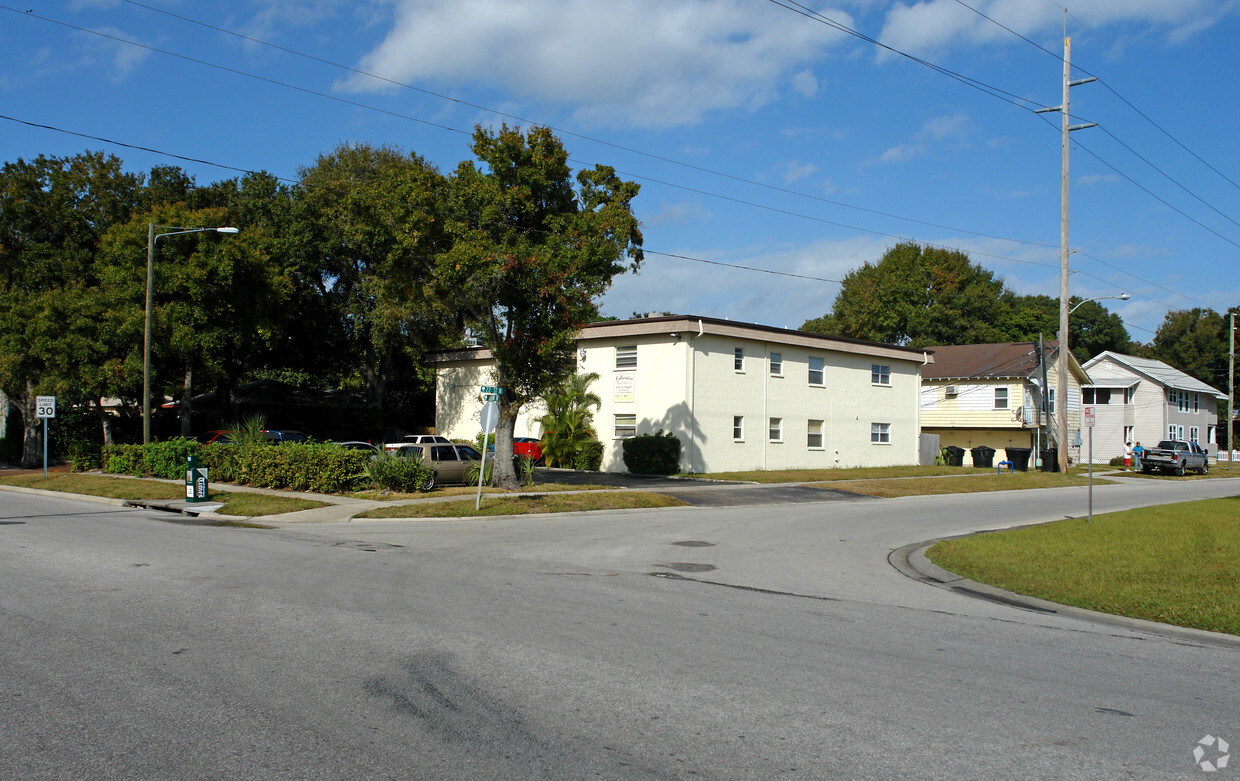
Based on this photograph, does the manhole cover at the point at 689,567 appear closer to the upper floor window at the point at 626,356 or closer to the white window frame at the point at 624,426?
the white window frame at the point at 624,426

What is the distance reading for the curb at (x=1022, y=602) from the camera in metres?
8.76

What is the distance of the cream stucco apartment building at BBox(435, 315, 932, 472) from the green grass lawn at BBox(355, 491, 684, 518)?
31.7 ft

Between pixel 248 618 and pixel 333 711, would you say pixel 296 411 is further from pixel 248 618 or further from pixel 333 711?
pixel 333 711

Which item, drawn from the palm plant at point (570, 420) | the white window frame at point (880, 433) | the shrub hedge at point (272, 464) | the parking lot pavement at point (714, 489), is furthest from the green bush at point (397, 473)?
the white window frame at point (880, 433)

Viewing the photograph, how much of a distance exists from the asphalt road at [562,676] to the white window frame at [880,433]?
29.1 metres

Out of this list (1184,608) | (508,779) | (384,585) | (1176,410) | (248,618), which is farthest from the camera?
(1176,410)

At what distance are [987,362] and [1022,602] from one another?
1663 inches

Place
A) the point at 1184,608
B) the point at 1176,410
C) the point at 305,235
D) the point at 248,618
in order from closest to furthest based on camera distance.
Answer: the point at 248,618, the point at 1184,608, the point at 305,235, the point at 1176,410

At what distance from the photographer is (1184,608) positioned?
967 centimetres

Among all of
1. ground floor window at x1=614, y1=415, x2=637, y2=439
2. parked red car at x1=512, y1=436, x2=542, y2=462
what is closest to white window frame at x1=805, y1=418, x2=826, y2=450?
ground floor window at x1=614, y1=415, x2=637, y2=439

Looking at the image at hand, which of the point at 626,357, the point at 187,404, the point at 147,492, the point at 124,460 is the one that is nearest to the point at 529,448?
the point at 626,357

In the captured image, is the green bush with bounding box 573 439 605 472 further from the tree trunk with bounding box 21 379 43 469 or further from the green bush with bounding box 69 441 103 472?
the tree trunk with bounding box 21 379 43 469

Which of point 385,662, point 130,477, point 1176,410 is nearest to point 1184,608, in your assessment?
point 385,662

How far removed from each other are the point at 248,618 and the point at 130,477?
25141 millimetres
